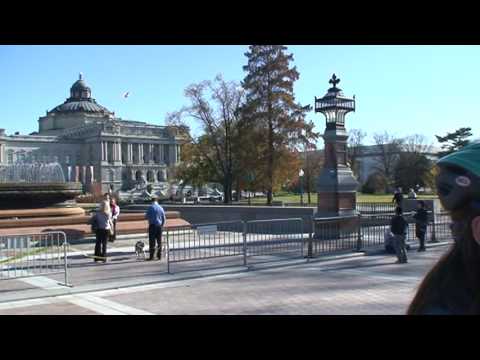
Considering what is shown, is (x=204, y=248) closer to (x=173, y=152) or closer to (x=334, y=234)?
(x=334, y=234)

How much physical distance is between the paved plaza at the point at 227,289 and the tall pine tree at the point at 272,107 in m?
24.2

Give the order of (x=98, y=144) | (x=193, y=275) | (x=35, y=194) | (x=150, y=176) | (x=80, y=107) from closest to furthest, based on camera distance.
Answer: (x=193, y=275) < (x=35, y=194) < (x=98, y=144) < (x=150, y=176) < (x=80, y=107)

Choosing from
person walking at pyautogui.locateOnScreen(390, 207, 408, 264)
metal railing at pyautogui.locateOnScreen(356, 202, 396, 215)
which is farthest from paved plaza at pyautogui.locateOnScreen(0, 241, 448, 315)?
metal railing at pyautogui.locateOnScreen(356, 202, 396, 215)

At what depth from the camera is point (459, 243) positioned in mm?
1374

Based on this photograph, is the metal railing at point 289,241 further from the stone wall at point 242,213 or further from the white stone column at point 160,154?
the white stone column at point 160,154

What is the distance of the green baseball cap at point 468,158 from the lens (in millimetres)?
Result: 1292

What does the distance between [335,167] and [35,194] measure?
13062mm

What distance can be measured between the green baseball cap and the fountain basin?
24087 mm

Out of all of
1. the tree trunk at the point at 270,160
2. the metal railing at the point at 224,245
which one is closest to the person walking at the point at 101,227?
the metal railing at the point at 224,245

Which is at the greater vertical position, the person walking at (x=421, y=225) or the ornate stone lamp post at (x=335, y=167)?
the ornate stone lamp post at (x=335, y=167)

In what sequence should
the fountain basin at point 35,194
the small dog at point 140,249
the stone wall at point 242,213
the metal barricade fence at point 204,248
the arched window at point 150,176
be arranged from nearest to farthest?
the metal barricade fence at point 204,248, the small dog at point 140,249, the fountain basin at point 35,194, the stone wall at point 242,213, the arched window at point 150,176

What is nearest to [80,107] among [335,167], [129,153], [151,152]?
[129,153]

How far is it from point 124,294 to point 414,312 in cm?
942

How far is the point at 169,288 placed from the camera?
10875mm
